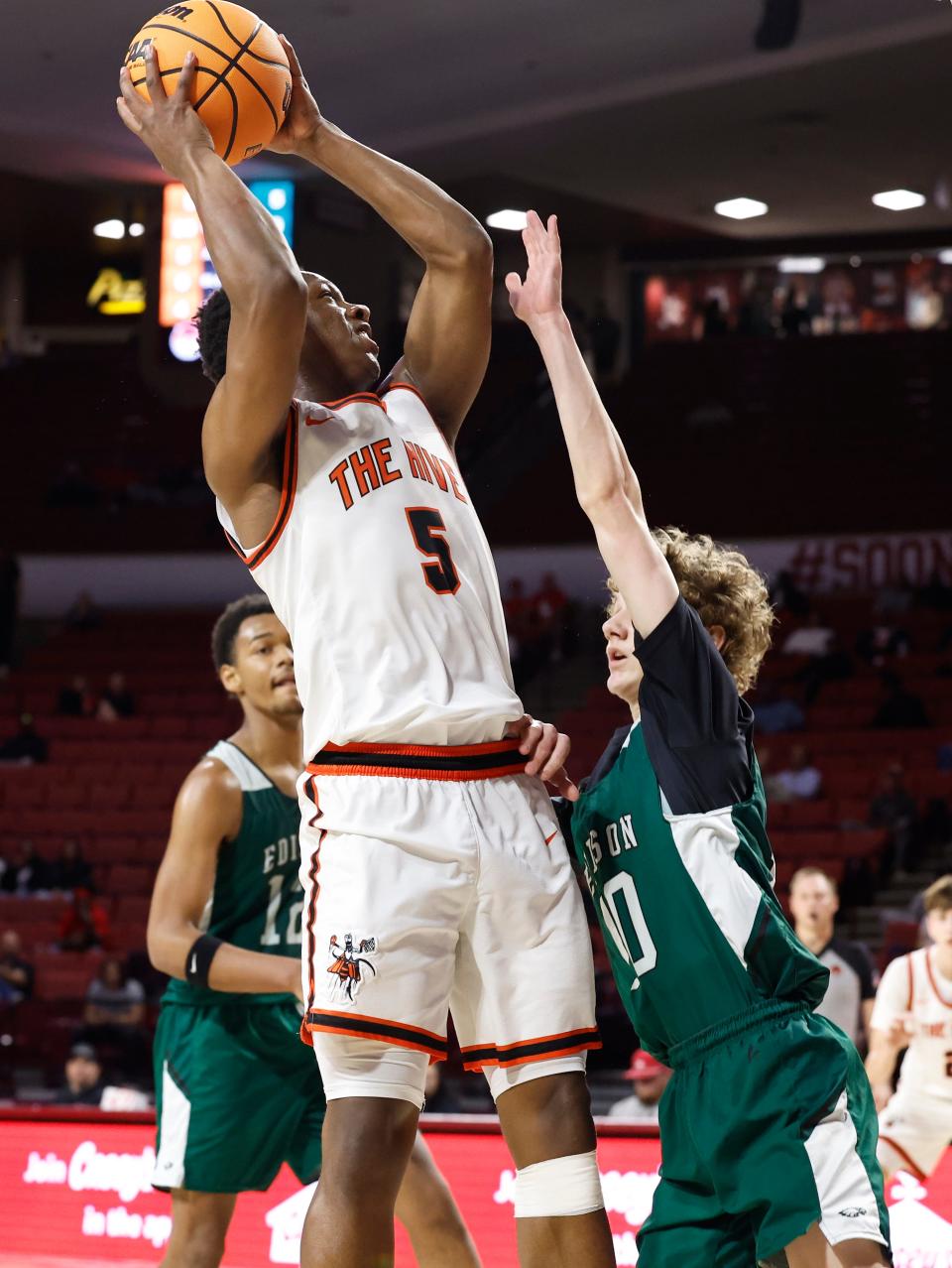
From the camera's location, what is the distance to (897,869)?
1248 cm

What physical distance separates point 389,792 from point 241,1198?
3.25 m

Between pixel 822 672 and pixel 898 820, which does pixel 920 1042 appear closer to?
pixel 898 820

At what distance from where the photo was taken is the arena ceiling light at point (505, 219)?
17.3m

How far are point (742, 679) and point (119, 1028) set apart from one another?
745 centimetres

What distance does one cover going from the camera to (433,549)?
2.95m

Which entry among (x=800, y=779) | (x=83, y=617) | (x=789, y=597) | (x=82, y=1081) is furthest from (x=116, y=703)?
(x=82, y=1081)

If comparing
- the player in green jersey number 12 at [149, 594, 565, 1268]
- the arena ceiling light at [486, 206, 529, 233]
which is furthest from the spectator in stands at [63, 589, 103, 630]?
the player in green jersey number 12 at [149, 594, 565, 1268]

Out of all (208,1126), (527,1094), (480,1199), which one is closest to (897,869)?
(480,1199)

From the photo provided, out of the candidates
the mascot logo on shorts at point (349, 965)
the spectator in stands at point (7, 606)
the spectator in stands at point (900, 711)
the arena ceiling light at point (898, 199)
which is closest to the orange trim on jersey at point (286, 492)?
the mascot logo on shorts at point (349, 965)

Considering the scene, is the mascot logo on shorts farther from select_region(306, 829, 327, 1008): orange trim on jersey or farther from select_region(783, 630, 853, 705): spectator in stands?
select_region(783, 630, 853, 705): spectator in stands

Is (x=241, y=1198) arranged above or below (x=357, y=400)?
below

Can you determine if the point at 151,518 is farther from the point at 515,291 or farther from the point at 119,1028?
the point at 515,291

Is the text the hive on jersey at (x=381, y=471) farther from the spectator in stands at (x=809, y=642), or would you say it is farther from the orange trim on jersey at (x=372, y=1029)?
the spectator in stands at (x=809, y=642)

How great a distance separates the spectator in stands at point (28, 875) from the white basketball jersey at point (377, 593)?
10824mm
